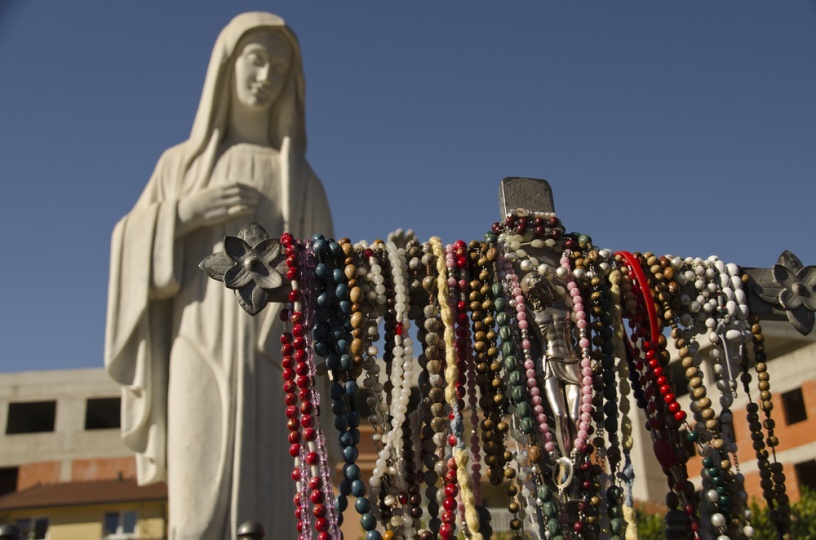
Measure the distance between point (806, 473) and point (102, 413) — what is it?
714 inches

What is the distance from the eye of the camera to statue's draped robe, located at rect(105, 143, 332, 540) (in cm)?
590

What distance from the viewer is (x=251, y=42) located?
Answer: 7.31 metres

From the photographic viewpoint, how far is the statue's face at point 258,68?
23.9 ft

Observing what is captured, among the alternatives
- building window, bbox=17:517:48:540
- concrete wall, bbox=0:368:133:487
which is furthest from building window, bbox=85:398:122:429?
building window, bbox=17:517:48:540

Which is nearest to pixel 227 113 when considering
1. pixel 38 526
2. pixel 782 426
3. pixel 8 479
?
pixel 38 526

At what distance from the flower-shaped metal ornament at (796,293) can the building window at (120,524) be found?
19.2 m

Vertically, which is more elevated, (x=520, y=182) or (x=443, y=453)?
(x=520, y=182)

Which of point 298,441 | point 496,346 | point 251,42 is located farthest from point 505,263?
point 251,42

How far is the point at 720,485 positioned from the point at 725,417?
0.77 ft

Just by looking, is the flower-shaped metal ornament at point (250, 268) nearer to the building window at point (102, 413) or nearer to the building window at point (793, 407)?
the building window at point (793, 407)

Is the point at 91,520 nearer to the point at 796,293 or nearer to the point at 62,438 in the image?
the point at 62,438

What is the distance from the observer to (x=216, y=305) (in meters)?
6.47

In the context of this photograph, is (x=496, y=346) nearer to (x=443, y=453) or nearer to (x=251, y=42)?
(x=443, y=453)

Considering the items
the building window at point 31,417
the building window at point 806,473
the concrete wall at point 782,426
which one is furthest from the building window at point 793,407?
the building window at point 31,417
